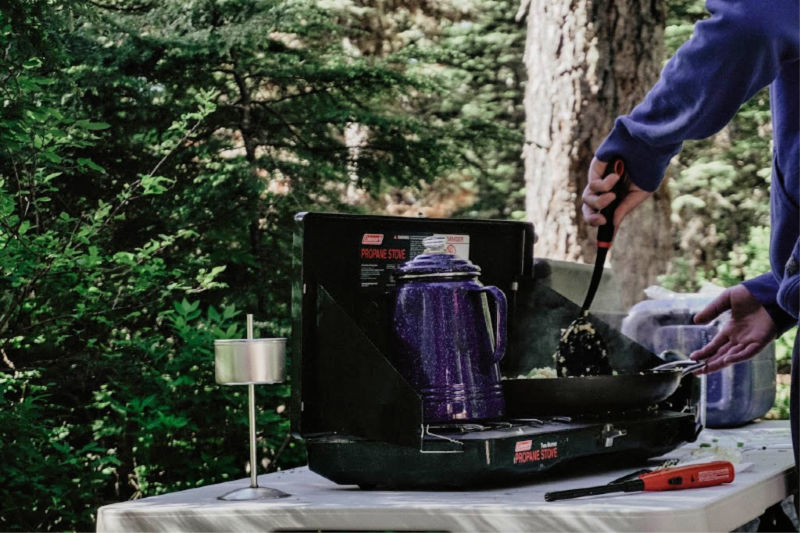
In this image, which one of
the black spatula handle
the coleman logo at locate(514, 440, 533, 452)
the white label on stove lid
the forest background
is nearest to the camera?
the coleman logo at locate(514, 440, 533, 452)

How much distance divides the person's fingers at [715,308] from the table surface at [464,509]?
0.33 metres

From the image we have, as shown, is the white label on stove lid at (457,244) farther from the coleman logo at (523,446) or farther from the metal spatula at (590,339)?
the coleman logo at (523,446)

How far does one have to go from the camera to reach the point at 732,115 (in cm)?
174

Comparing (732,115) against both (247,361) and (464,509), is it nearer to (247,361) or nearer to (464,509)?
(464,509)

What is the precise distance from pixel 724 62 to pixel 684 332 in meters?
1.34

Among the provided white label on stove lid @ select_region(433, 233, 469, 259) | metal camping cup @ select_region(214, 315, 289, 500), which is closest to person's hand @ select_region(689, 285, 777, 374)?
white label on stove lid @ select_region(433, 233, 469, 259)

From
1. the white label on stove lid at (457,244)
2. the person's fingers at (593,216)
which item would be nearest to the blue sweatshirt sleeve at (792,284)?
the person's fingers at (593,216)

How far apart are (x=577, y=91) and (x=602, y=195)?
4.30 meters

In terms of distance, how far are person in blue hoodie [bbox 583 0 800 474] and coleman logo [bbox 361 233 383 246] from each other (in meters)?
0.41

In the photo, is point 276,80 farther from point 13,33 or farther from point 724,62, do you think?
point 724,62

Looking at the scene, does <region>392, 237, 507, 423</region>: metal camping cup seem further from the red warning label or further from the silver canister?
the silver canister

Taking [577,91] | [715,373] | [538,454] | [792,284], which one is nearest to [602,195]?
[792,284]

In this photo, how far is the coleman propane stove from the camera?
1662mm

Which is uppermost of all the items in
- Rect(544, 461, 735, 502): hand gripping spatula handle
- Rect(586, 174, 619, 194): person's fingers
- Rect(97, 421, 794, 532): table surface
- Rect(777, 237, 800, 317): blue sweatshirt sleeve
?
Rect(586, 174, 619, 194): person's fingers
